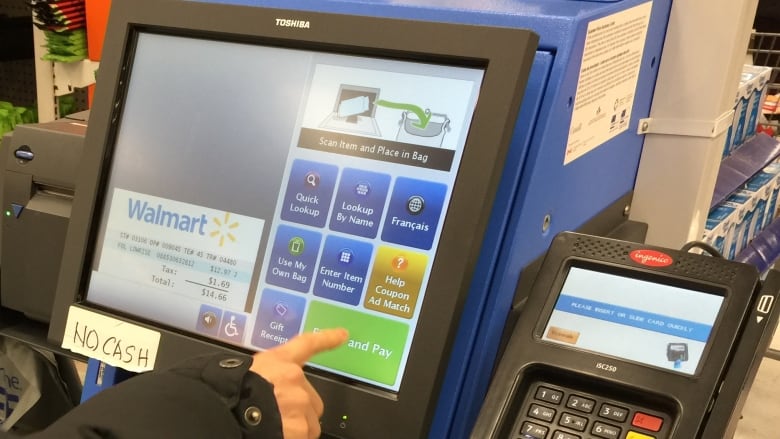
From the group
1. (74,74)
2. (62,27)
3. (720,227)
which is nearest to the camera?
(720,227)

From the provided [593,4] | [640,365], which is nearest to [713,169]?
[593,4]

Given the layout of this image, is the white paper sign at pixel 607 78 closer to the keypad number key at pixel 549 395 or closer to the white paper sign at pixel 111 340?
the keypad number key at pixel 549 395

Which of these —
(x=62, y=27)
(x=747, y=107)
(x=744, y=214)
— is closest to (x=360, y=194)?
(x=744, y=214)

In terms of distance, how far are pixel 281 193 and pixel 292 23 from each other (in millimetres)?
173

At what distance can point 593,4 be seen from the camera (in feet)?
2.71

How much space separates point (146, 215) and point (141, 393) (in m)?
0.25

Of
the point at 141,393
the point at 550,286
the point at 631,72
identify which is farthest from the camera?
the point at 631,72

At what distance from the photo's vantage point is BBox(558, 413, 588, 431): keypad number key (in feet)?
2.20

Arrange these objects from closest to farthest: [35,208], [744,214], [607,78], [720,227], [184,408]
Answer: [184,408] → [607,78] → [35,208] → [720,227] → [744,214]

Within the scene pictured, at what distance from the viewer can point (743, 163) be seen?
1.65 metres

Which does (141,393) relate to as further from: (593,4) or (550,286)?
(593,4)

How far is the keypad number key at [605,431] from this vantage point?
0.66m

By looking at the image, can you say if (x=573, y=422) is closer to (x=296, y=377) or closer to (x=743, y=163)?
(x=296, y=377)

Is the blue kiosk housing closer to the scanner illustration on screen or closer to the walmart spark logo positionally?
the scanner illustration on screen
